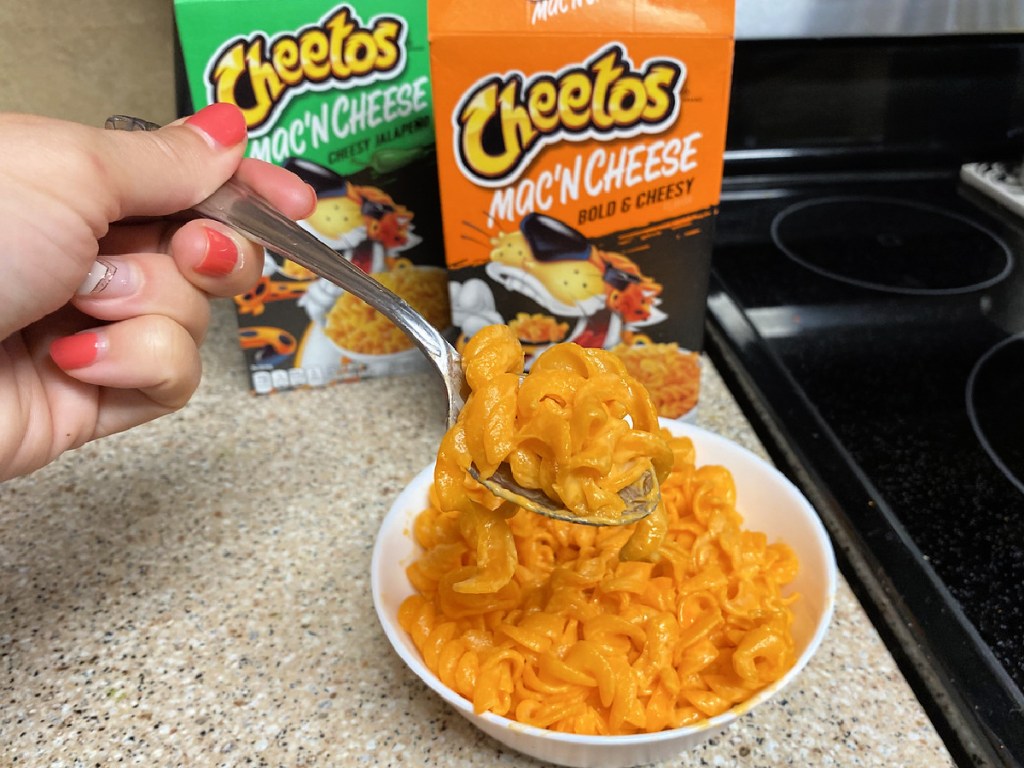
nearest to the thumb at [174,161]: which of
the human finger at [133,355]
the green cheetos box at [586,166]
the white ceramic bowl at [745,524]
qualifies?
the human finger at [133,355]

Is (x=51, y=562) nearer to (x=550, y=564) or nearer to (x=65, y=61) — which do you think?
(x=550, y=564)

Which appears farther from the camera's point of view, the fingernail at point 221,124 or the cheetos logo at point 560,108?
the cheetos logo at point 560,108

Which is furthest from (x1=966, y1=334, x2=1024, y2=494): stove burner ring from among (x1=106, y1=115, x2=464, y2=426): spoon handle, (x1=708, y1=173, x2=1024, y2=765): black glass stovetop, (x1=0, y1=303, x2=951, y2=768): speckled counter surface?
(x1=106, y1=115, x2=464, y2=426): spoon handle

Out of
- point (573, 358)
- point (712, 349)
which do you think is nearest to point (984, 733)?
point (573, 358)

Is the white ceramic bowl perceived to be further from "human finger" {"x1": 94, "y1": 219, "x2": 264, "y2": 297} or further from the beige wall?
the beige wall

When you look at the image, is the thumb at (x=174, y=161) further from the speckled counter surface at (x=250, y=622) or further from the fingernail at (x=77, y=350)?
the speckled counter surface at (x=250, y=622)

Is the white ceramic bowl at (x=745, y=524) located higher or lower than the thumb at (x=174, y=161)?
lower

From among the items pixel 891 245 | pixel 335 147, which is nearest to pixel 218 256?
pixel 335 147
